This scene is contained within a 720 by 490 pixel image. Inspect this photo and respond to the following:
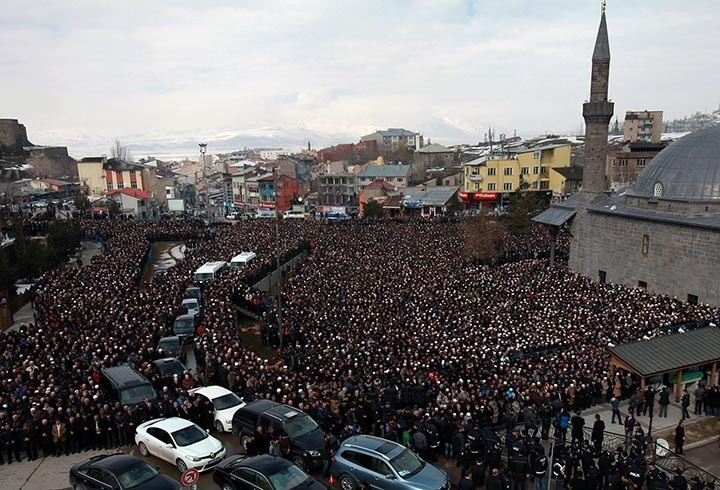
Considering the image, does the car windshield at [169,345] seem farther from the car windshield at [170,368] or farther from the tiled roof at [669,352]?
the tiled roof at [669,352]

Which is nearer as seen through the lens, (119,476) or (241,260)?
(119,476)

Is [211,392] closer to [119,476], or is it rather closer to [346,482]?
[119,476]

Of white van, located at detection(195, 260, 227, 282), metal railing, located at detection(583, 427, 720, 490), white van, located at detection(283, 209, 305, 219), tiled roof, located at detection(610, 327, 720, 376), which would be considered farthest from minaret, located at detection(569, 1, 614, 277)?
white van, located at detection(283, 209, 305, 219)

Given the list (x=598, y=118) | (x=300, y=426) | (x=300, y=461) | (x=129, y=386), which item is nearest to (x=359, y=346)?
(x=300, y=426)

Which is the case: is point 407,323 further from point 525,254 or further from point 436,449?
point 525,254

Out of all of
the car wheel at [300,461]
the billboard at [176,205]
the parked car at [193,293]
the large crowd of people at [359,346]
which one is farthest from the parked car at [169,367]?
the billboard at [176,205]
